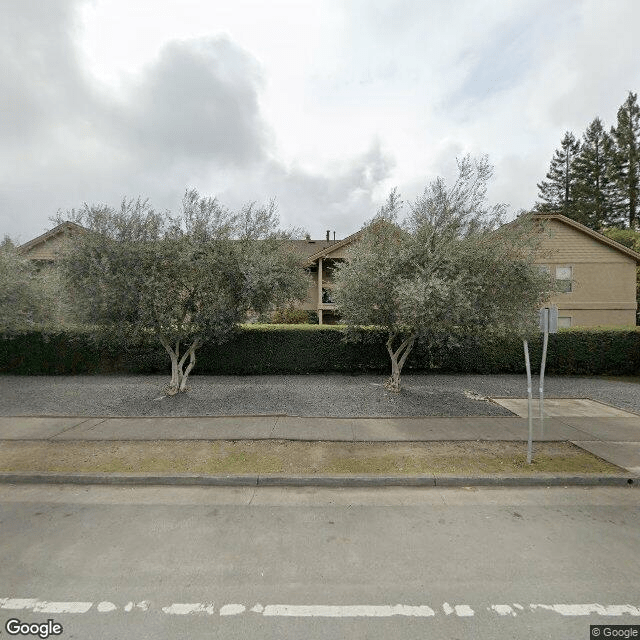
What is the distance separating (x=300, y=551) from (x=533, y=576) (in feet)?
6.87

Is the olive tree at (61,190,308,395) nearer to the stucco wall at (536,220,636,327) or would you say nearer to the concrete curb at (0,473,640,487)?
the concrete curb at (0,473,640,487)

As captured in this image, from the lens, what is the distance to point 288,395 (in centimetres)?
936

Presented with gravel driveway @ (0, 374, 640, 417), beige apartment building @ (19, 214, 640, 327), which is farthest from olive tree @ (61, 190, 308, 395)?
beige apartment building @ (19, 214, 640, 327)

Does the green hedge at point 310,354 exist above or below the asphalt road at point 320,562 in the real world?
above

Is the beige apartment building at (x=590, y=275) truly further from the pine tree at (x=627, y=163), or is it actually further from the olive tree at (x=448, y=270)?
the pine tree at (x=627, y=163)

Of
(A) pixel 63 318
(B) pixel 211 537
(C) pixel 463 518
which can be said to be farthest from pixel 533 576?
(A) pixel 63 318

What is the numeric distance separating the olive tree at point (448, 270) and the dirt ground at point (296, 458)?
9.15 ft

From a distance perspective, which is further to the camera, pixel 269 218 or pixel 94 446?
pixel 269 218

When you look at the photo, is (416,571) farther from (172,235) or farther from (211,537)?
(172,235)

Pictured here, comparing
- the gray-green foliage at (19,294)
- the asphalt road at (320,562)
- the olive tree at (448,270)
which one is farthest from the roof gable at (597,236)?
the gray-green foliage at (19,294)

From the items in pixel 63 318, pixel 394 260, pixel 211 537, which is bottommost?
pixel 211 537

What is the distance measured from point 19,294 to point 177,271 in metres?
7.12

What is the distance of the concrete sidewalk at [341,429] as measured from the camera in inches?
247

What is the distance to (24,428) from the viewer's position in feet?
22.3
